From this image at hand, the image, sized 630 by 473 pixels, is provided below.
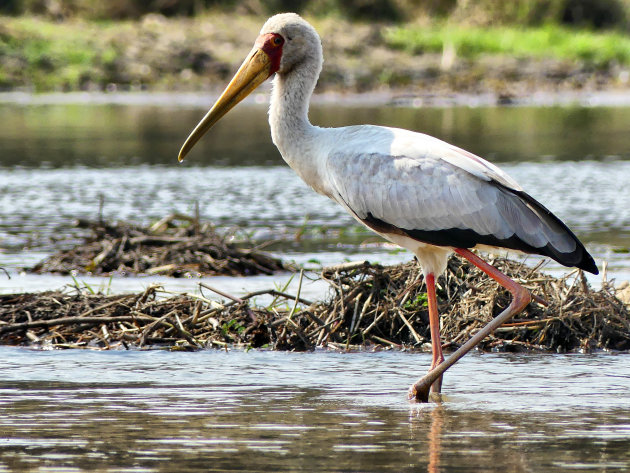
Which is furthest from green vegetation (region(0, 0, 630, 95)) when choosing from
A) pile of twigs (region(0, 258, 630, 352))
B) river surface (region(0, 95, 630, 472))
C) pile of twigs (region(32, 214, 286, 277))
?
pile of twigs (region(0, 258, 630, 352))

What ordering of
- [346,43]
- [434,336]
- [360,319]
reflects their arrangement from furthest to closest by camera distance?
[346,43] → [360,319] → [434,336]

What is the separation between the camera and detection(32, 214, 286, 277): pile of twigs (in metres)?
10.4

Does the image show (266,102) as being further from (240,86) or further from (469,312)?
(240,86)

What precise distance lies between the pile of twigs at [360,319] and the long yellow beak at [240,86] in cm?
97

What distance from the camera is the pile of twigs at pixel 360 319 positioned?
7.95 meters

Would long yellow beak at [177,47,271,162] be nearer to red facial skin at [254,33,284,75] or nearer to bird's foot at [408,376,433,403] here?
red facial skin at [254,33,284,75]

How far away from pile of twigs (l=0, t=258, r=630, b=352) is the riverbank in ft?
83.9

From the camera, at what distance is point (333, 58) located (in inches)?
1427

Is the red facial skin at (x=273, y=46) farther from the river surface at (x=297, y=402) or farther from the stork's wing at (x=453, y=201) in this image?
the river surface at (x=297, y=402)

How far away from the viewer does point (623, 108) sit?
30984mm

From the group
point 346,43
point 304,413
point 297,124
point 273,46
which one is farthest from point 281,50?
point 346,43

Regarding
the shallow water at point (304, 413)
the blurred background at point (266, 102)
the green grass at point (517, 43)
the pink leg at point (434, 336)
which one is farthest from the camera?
the green grass at point (517, 43)

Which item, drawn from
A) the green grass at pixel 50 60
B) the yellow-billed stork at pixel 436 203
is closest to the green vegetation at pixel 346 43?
the green grass at pixel 50 60

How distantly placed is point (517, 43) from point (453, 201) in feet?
108
